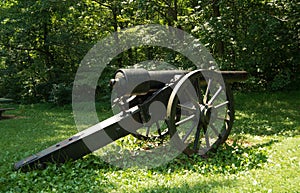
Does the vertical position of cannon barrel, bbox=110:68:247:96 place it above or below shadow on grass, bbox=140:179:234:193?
above

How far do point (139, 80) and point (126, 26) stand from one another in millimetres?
13009

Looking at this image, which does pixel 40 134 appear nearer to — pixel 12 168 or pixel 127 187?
pixel 12 168

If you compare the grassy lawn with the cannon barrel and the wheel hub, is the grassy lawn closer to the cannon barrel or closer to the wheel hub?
the wheel hub

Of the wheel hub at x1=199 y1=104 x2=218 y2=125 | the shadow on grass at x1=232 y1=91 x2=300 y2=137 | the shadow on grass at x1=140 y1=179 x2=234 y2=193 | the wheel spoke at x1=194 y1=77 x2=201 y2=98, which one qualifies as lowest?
the shadow on grass at x1=232 y1=91 x2=300 y2=137

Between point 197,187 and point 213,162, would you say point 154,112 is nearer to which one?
point 213,162

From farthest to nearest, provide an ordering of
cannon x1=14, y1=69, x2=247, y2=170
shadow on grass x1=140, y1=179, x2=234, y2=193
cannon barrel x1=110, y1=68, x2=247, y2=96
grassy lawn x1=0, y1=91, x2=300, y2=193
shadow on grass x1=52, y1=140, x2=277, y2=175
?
cannon barrel x1=110, y1=68, x2=247, y2=96, cannon x1=14, y1=69, x2=247, y2=170, shadow on grass x1=52, y1=140, x2=277, y2=175, grassy lawn x1=0, y1=91, x2=300, y2=193, shadow on grass x1=140, y1=179, x2=234, y2=193

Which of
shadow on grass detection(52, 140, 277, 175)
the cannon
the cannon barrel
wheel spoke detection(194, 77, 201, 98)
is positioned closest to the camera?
shadow on grass detection(52, 140, 277, 175)

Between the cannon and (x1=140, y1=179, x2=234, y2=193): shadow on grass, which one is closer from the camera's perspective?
(x1=140, y1=179, x2=234, y2=193): shadow on grass

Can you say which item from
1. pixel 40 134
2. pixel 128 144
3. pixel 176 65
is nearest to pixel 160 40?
pixel 176 65

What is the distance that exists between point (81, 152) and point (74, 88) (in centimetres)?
1139

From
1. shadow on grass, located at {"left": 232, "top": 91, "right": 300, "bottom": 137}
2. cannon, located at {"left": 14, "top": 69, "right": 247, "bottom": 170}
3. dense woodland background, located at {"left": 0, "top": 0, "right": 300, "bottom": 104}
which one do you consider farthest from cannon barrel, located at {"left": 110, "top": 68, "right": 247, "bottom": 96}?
dense woodland background, located at {"left": 0, "top": 0, "right": 300, "bottom": 104}

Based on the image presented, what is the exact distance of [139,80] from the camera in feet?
16.4

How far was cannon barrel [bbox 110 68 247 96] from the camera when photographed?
4.95m

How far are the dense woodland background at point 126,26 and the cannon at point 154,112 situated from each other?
507 centimetres
